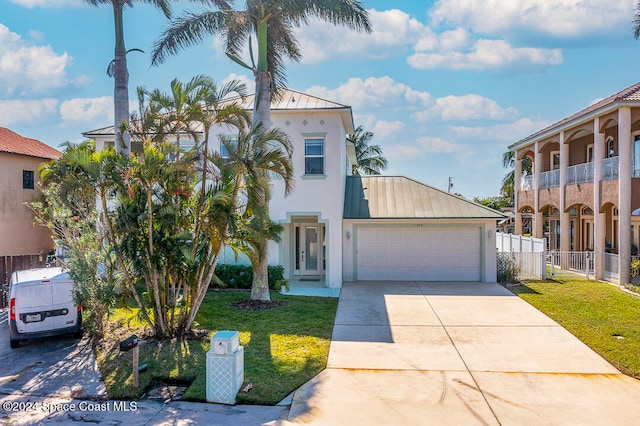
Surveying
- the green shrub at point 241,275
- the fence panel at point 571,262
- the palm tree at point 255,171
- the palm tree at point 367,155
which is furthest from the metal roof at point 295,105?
the palm tree at point 367,155

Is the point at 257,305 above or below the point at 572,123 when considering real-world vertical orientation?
below

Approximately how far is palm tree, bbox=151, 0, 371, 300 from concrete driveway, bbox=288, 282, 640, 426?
191 inches

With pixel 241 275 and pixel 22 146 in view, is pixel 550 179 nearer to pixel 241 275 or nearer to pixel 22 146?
pixel 241 275

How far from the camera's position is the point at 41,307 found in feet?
32.1

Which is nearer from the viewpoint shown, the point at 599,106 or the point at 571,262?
the point at 599,106

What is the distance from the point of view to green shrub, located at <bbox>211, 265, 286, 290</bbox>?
16.0 m

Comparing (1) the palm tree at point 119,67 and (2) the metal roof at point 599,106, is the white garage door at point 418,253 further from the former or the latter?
(1) the palm tree at point 119,67

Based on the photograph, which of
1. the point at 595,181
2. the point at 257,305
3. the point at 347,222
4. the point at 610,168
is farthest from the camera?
the point at 595,181

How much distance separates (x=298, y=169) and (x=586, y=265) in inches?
504

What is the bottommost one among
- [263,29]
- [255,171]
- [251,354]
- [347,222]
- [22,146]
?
[251,354]

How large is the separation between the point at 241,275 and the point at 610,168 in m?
15.0

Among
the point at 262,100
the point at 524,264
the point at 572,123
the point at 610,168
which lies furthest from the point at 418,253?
the point at 572,123

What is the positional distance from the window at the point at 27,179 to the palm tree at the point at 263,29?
37.8ft

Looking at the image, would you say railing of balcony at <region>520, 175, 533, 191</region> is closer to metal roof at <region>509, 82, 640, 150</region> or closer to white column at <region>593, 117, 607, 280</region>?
metal roof at <region>509, 82, 640, 150</region>
